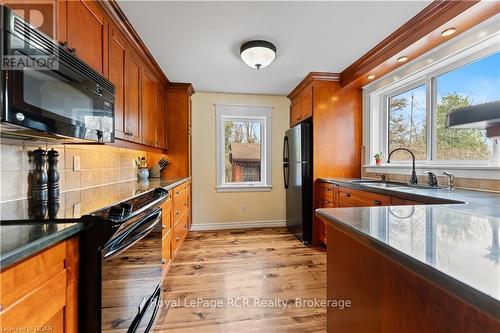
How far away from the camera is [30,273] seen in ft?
2.38

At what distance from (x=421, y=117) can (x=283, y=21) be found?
1.86m

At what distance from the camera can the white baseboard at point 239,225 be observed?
402 centimetres

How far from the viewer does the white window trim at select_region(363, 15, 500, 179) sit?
6.15ft

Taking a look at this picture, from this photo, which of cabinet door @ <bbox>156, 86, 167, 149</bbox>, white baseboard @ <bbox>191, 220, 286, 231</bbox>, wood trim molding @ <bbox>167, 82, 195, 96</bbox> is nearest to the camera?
cabinet door @ <bbox>156, 86, 167, 149</bbox>

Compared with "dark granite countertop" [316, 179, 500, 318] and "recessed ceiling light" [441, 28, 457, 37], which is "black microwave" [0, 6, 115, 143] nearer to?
"dark granite countertop" [316, 179, 500, 318]

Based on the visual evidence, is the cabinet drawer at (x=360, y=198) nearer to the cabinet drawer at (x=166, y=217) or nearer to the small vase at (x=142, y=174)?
the cabinet drawer at (x=166, y=217)

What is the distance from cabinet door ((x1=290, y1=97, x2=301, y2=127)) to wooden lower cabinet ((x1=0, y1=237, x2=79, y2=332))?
3.42 metres

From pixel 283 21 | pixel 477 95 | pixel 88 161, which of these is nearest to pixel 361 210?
pixel 283 21

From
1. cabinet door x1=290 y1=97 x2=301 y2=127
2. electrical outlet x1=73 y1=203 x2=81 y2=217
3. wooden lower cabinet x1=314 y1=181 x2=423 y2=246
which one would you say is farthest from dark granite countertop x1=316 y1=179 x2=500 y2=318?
cabinet door x1=290 y1=97 x2=301 y2=127

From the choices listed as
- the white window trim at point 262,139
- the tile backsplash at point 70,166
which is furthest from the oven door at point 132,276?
the white window trim at point 262,139

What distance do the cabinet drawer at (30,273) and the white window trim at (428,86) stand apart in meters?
2.72

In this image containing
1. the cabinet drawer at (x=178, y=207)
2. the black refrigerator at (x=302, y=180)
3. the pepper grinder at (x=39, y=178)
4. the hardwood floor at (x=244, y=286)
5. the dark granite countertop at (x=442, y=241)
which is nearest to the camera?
the dark granite countertop at (x=442, y=241)

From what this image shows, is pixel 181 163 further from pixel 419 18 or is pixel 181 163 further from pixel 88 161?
pixel 419 18

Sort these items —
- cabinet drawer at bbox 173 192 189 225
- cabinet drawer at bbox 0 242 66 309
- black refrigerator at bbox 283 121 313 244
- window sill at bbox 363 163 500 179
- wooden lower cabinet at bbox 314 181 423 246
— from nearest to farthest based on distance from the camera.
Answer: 1. cabinet drawer at bbox 0 242 66 309
2. window sill at bbox 363 163 500 179
3. wooden lower cabinet at bbox 314 181 423 246
4. cabinet drawer at bbox 173 192 189 225
5. black refrigerator at bbox 283 121 313 244
